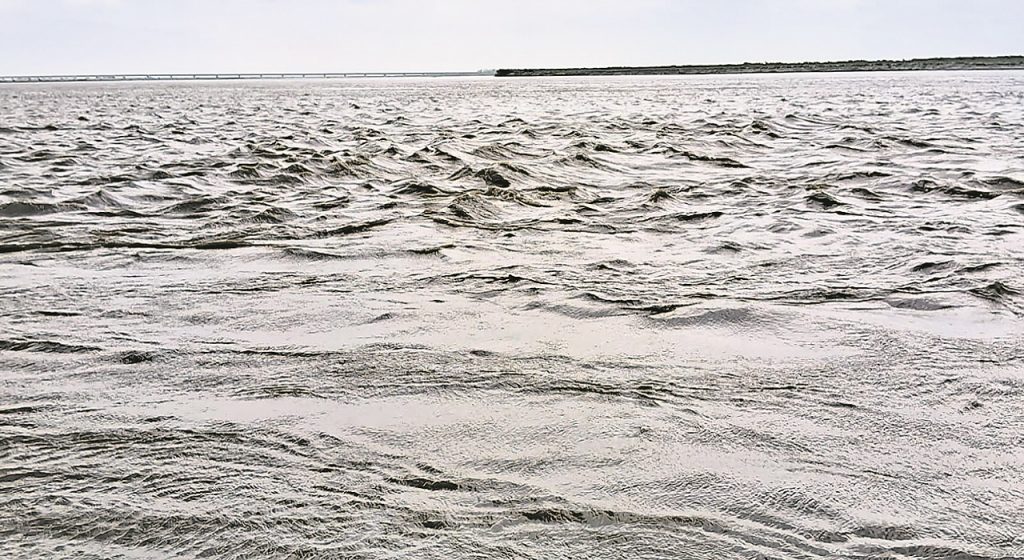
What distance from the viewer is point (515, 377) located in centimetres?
238

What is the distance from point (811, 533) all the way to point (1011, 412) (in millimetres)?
876

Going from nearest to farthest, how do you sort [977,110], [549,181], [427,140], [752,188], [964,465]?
[964,465]
[752,188]
[549,181]
[427,140]
[977,110]

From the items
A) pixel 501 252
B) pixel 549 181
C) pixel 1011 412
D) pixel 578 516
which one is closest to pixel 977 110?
pixel 549 181

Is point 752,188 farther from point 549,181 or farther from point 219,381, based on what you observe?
point 219,381

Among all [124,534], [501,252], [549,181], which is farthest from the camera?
[549,181]

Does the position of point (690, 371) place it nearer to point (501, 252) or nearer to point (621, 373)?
point (621, 373)

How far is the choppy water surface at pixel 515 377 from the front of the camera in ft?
5.23

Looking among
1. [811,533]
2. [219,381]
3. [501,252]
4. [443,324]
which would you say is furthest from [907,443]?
[501,252]

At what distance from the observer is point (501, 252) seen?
4070mm

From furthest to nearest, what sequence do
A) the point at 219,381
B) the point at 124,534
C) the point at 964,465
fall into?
1. the point at 219,381
2. the point at 964,465
3. the point at 124,534

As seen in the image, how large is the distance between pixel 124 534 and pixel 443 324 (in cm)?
145

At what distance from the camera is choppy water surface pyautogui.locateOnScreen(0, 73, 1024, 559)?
1593 millimetres

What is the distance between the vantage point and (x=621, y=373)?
7.88 feet

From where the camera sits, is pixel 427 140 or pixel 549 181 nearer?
pixel 549 181
